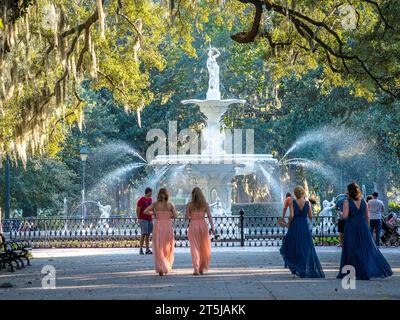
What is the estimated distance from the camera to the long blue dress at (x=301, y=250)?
1772 cm

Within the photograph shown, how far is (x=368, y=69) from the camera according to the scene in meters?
24.5

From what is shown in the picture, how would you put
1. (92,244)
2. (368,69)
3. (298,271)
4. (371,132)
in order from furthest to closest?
(371,132) < (92,244) < (368,69) < (298,271)

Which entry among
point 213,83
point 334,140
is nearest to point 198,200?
point 213,83

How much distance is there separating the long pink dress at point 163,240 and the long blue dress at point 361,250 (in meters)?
3.66

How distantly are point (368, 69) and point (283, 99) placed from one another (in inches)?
1331

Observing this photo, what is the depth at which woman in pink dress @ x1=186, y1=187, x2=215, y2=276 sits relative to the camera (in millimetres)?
18812

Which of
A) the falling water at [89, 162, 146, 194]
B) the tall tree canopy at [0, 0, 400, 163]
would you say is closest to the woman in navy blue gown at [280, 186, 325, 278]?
the tall tree canopy at [0, 0, 400, 163]

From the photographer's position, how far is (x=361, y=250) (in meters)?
17.3

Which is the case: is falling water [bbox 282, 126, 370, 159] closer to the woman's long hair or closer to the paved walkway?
the paved walkway

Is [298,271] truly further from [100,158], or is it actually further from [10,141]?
[100,158]

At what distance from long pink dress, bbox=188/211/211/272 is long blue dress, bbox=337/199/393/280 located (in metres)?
2.88

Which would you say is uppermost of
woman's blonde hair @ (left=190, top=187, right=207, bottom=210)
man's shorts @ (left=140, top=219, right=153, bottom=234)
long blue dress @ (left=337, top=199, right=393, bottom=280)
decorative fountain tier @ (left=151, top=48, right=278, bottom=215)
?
decorative fountain tier @ (left=151, top=48, right=278, bottom=215)

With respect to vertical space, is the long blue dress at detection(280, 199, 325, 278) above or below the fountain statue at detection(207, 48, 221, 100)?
below

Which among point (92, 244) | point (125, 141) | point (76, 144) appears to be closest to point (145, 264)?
Answer: point (92, 244)
